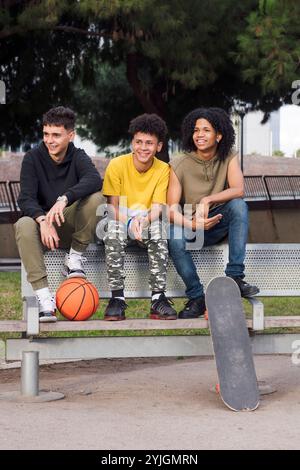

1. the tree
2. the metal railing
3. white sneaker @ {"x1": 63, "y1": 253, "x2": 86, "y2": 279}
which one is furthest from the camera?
the metal railing

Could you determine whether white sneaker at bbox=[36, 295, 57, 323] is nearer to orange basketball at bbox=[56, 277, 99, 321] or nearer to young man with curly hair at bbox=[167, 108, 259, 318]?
orange basketball at bbox=[56, 277, 99, 321]

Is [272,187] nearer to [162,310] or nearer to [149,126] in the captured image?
[149,126]

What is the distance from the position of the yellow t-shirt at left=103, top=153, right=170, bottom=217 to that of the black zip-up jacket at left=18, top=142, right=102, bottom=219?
0.08 meters

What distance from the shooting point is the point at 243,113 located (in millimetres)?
23641

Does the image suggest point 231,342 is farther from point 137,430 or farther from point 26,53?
point 26,53

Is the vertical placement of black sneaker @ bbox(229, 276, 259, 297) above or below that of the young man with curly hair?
below

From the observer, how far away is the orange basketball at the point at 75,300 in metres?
5.85

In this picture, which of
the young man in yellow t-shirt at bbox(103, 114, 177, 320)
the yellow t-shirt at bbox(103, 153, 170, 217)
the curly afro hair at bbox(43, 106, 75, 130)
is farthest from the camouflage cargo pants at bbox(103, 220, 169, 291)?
the curly afro hair at bbox(43, 106, 75, 130)

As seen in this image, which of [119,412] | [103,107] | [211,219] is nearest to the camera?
[119,412]

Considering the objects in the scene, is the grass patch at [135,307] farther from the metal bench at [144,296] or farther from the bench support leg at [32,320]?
the bench support leg at [32,320]

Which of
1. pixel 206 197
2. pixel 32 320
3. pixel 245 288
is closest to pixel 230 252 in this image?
pixel 245 288

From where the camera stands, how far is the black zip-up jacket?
6.13m
